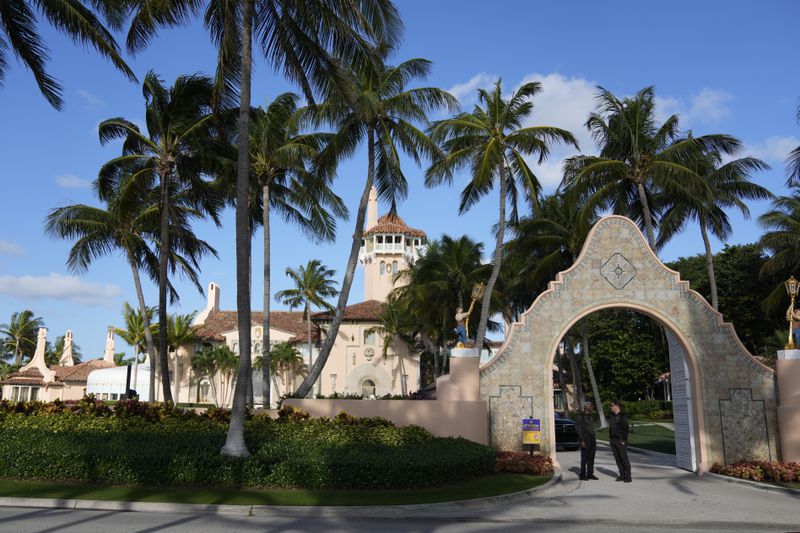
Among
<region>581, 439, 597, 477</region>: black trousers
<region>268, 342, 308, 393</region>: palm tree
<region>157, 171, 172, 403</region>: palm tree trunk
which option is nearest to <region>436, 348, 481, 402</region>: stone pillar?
<region>581, 439, 597, 477</region>: black trousers

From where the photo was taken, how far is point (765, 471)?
53.5ft

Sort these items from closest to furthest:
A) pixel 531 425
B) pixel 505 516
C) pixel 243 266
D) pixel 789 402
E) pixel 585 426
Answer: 1. pixel 505 516
2. pixel 243 266
3. pixel 585 426
4. pixel 789 402
5. pixel 531 425

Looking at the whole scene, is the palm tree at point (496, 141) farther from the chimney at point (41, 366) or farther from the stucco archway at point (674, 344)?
the chimney at point (41, 366)

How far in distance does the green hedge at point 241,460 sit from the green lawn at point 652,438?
46.3 ft

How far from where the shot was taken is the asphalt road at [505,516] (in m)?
9.95

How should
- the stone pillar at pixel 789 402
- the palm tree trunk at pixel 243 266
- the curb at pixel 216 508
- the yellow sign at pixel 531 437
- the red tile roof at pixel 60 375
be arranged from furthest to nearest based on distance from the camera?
1. the red tile roof at pixel 60 375
2. the yellow sign at pixel 531 437
3. the stone pillar at pixel 789 402
4. the palm tree trunk at pixel 243 266
5. the curb at pixel 216 508

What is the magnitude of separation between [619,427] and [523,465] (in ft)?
8.28

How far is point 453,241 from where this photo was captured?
42.3 meters

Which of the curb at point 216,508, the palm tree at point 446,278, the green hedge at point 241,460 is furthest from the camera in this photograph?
the palm tree at point 446,278

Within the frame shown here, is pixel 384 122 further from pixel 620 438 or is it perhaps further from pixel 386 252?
pixel 386 252

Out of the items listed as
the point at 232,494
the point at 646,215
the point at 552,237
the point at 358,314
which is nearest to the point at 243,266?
the point at 232,494

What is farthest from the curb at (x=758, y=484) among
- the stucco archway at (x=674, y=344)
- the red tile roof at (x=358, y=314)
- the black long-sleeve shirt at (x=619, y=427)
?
the red tile roof at (x=358, y=314)

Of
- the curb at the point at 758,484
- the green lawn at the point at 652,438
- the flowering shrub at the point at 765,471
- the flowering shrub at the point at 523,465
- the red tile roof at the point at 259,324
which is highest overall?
the red tile roof at the point at 259,324

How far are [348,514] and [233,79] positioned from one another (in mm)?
10983
